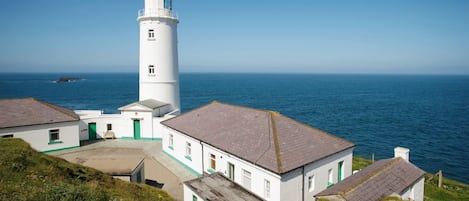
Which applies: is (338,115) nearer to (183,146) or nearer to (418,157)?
(418,157)

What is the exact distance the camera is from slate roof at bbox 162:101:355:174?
13.9 metres

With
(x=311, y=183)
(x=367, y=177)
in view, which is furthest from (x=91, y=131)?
(x=367, y=177)

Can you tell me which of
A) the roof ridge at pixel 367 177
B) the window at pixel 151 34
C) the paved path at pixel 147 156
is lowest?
the paved path at pixel 147 156

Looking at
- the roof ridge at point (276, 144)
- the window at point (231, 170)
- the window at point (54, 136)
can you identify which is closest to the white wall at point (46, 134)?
the window at point (54, 136)

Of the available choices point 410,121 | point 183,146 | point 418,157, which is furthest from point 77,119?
point 410,121

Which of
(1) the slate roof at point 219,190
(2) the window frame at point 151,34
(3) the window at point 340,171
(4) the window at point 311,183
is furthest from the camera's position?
(2) the window frame at point 151,34

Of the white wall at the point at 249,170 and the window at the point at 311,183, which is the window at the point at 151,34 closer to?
the white wall at the point at 249,170

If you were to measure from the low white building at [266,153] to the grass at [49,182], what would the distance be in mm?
4762

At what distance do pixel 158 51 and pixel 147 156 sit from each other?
1106 centimetres

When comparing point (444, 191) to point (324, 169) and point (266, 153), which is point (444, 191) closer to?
point (324, 169)

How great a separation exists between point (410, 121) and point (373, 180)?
149 feet

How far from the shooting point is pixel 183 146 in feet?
66.9

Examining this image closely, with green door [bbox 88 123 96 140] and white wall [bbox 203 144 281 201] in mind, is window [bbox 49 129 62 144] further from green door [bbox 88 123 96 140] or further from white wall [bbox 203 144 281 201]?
white wall [bbox 203 144 281 201]

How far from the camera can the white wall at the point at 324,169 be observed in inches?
561
